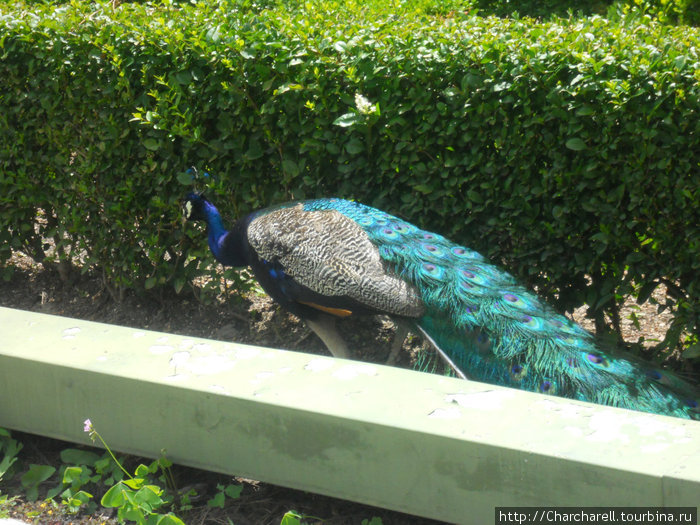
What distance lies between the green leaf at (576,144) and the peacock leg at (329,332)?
1364 millimetres

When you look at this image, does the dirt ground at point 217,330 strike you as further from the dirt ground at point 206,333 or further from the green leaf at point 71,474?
the green leaf at point 71,474

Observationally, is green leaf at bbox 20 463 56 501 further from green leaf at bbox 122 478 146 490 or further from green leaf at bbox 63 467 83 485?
green leaf at bbox 122 478 146 490

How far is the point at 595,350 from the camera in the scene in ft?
9.83

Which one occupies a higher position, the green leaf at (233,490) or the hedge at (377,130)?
the hedge at (377,130)

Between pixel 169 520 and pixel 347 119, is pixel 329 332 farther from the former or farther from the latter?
pixel 169 520

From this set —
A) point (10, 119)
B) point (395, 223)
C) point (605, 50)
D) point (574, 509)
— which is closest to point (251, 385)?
point (574, 509)

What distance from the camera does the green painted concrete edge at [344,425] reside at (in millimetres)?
2021

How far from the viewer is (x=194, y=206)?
4051 millimetres

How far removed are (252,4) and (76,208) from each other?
1967 mm

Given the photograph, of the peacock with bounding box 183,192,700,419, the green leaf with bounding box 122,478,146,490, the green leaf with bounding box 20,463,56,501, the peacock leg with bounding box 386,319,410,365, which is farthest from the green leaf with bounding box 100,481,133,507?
the peacock leg with bounding box 386,319,410,365

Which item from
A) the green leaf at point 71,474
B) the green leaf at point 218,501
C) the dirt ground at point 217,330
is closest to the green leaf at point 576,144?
the dirt ground at point 217,330

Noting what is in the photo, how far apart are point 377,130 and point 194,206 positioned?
3.50 ft

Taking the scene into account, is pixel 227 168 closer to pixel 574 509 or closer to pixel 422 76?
pixel 422 76

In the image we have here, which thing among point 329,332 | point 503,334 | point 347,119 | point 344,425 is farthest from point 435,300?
point 344,425
